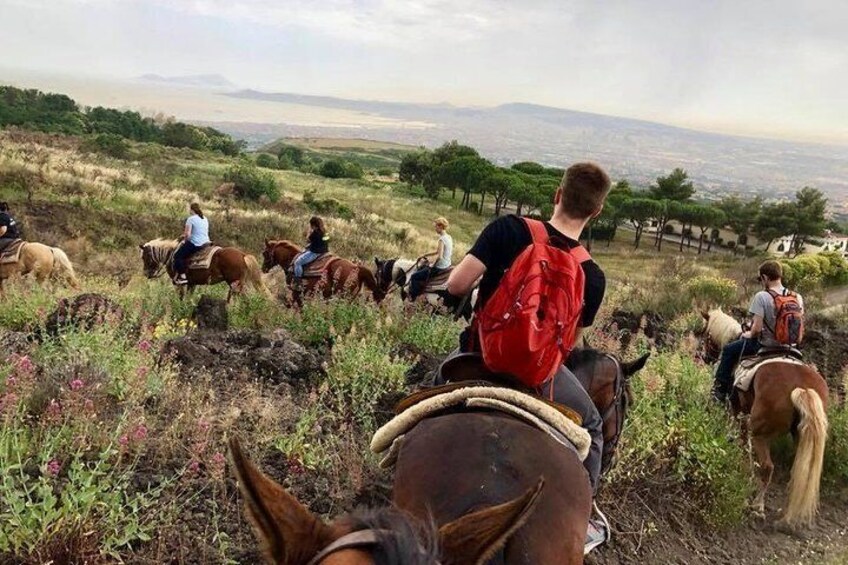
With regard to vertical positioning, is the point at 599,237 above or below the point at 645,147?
below

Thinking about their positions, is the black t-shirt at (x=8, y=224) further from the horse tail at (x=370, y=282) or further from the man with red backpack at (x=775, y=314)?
the man with red backpack at (x=775, y=314)

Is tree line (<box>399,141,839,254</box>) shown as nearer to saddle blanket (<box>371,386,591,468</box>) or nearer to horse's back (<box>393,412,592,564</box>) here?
saddle blanket (<box>371,386,591,468</box>)

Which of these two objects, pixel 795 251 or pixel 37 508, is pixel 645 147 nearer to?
pixel 795 251

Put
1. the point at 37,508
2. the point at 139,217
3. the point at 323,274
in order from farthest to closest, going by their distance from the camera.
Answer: the point at 139,217, the point at 323,274, the point at 37,508

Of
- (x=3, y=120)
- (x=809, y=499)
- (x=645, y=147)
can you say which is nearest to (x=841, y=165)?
(x=645, y=147)

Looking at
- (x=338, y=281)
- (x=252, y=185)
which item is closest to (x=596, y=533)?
(x=338, y=281)

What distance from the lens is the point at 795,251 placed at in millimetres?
55031

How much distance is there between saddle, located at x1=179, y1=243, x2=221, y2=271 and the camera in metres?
12.4

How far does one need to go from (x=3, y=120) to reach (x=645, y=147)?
16148 cm

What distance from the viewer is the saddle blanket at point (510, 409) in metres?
2.56

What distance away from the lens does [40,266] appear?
1170 cm

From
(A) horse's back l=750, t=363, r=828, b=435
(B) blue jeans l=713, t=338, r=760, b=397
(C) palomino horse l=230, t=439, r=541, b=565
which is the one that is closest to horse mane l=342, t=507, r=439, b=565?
(C) palomino horse l=230, t=439, r=541, b=565

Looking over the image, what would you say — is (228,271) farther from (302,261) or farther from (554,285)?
(554,285)

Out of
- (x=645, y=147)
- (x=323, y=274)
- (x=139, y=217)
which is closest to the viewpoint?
(x=323, y=274)
